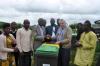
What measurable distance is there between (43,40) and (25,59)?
32.6 inches

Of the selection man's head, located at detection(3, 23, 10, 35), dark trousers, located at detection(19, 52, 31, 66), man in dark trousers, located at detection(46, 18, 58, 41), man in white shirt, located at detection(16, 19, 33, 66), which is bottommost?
dark trousers, located at detection(19, 52, 31, 66)

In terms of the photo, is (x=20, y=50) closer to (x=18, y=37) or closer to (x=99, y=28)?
(x=18, y=37)

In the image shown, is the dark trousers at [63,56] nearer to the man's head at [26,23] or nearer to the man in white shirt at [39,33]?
the man in white shirt at [39,33]

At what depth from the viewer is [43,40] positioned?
12.2m

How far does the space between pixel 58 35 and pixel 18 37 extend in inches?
46.0

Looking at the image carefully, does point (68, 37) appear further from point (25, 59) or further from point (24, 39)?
point (25, 59)

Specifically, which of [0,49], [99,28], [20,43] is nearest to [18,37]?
[20,43]

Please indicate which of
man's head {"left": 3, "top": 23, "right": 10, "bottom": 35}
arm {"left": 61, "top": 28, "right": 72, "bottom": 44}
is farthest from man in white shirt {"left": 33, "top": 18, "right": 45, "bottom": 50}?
man's head {"left": 3, "top": 23, "right": 10, "bottom": 35}

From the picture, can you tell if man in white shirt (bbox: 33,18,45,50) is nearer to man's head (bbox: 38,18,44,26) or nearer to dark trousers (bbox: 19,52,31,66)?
man's head (bbox: 38,18,44,26)

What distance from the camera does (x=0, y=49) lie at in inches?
446

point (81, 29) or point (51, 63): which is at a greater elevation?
point (81, 29)

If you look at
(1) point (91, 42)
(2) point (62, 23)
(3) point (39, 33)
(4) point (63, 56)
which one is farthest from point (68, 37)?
(1) point (91, 42)

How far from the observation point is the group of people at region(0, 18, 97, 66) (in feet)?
37.8

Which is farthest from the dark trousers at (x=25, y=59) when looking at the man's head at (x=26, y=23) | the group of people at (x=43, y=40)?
the man's head at (x=26, y=23)
